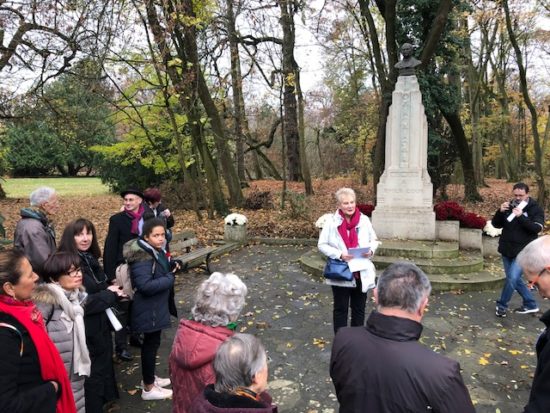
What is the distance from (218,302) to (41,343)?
96 centimetres

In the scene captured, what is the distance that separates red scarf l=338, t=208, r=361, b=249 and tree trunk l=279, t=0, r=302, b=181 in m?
9.44

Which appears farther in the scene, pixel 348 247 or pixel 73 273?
pixel 348 247

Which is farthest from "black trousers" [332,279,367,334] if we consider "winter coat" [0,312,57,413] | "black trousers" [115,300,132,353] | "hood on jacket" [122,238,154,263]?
"winter coat" [0,312,57,413]

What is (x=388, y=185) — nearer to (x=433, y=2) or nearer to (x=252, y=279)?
(x=252, y=279)

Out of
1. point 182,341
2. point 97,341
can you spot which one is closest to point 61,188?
point 97,341

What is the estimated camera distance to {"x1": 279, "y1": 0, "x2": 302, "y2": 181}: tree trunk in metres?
15.6

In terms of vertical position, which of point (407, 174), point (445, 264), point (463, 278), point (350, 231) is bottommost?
point (463, 278)

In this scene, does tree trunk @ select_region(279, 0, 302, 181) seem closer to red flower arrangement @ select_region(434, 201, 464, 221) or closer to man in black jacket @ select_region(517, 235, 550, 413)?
red flower arrangement @ select_region(434, 201, 464, 221)

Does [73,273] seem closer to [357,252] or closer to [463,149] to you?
[357,252]

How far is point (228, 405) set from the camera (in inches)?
72.6

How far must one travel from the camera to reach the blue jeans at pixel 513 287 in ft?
19.3

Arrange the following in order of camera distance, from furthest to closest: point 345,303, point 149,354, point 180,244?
point 180,244 < point 345,303 < point 149,354

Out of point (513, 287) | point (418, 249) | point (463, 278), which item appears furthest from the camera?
point (418, 249)

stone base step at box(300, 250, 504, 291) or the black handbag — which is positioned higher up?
the black handbag
